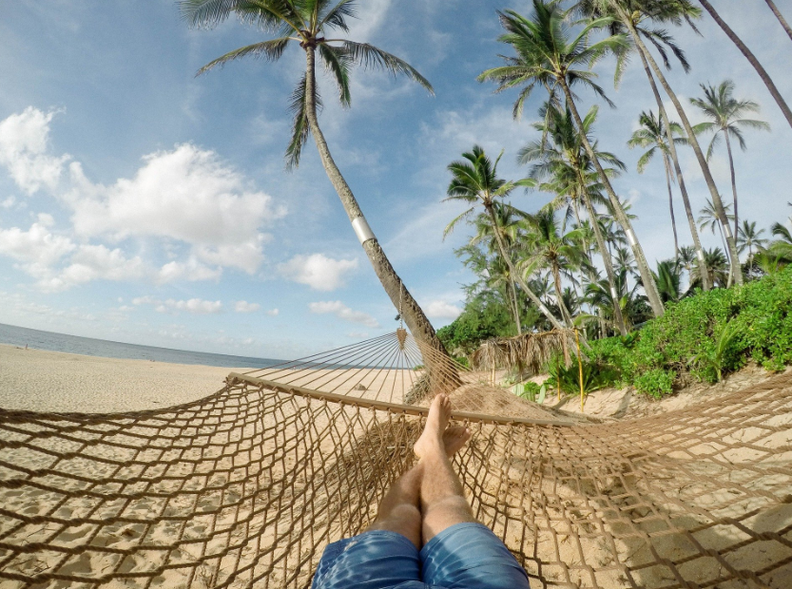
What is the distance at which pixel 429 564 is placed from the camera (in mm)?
746

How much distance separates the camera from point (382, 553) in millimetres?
734

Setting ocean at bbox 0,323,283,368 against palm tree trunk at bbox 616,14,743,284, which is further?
ocean at bbox 0,323,283,368

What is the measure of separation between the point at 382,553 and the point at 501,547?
24 cm

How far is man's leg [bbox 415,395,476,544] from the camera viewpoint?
876 millimetres

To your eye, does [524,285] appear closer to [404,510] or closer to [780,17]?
[780,17]

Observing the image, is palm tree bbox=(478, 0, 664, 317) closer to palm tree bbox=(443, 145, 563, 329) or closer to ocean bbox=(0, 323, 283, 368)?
palm tree bbox=(443, 145, 563, 329)

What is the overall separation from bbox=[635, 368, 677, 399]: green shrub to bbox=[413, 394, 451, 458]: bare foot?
171 inches

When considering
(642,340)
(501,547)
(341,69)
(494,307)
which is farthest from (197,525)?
(494,307)

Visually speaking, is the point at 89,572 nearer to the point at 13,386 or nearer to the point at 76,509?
the point at 76,509

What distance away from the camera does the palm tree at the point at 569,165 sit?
991 cm

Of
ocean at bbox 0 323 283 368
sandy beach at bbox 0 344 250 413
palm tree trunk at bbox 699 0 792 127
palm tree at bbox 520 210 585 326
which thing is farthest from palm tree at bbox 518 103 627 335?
ocean at bbox 0 323 283 368

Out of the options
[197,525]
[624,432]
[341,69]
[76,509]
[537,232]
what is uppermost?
[341,69]

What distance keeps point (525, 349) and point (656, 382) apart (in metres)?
1.74

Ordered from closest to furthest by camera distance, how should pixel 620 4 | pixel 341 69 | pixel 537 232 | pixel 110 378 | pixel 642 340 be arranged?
pixel 642 340 → pixel 341 69 → pixel 620 4 → pixel 110 378 → pixel 537 232
